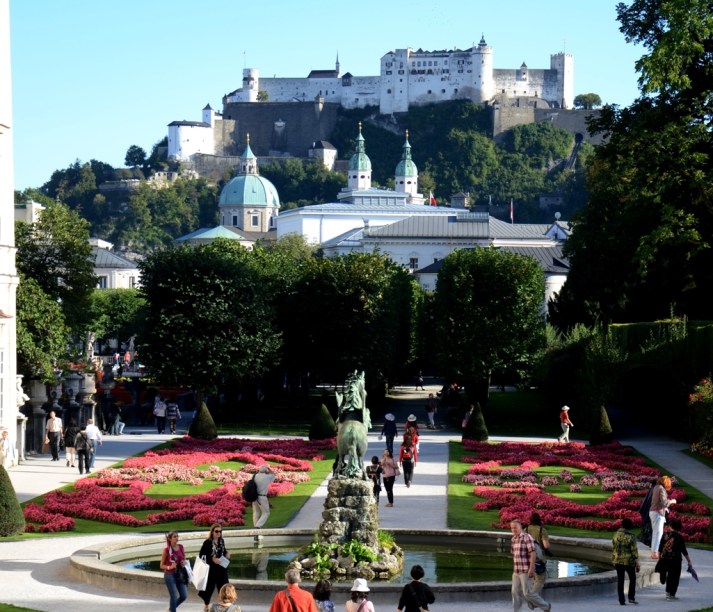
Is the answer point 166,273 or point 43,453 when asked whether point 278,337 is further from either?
point 43,453

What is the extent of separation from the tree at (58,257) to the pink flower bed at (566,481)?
17.4m

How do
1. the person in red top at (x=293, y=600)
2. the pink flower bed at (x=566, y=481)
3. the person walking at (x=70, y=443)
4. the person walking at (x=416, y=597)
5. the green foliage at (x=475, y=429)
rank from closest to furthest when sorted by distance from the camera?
the person in red top at (x=293, y=600), the person walking at (x=416, y=597), the pink flower bed at (x=566, y=481), the person walking at (x=70, y=443), the green foliage at (x=475, y=429)

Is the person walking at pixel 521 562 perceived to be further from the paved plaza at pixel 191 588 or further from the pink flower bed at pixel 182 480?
the pink flower bed at pixel 182 480

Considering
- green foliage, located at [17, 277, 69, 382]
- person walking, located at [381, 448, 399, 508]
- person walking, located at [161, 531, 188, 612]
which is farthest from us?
green foliage, located at [17, 277, 69, 382]

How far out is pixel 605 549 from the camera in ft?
87.4

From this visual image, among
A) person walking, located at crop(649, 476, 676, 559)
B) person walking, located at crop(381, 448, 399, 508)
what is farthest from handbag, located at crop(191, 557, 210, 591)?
person walking, located at crop(381, 448, 399, 508)

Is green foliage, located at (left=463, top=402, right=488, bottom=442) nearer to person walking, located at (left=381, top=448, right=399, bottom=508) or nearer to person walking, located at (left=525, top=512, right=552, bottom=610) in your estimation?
person walking, located at (left=381, top=448, right=399, bottom=508)

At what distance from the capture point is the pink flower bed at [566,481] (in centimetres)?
3183

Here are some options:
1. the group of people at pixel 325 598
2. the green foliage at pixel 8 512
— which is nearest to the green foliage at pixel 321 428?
the green foliage at pixel 8 512

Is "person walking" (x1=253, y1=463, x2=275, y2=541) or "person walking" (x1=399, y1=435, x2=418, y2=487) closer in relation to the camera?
"person walking" (x1=253, y1=463, x2=275, y2=541)

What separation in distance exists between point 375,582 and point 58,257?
38.1m

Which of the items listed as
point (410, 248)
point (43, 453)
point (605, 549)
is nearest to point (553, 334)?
point (43, 453)

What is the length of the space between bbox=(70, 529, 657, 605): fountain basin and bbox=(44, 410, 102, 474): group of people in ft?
39.6

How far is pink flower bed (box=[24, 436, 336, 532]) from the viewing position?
31.7 metres
